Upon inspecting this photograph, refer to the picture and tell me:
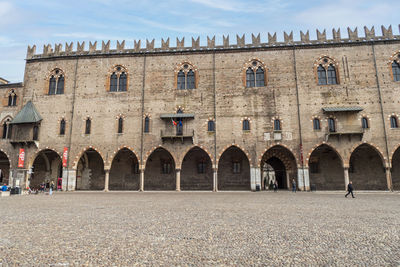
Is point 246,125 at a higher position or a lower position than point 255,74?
lower

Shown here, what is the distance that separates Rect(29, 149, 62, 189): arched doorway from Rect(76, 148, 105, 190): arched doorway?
3.30m

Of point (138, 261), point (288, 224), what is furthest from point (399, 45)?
point (138, 261)

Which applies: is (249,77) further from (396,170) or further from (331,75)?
(396,170)

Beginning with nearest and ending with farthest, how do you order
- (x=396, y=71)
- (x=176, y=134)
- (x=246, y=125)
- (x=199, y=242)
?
(x=199, y=242) → (x=396, y=71) → (x=246, y=125) → (x=176, y=134)

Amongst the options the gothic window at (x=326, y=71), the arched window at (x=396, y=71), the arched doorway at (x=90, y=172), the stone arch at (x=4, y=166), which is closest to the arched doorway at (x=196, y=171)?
the arched doorway at (x=90, y=172)

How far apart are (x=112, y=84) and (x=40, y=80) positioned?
8552 millimetres

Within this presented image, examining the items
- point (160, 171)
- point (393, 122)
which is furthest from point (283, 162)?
point (160, 171)

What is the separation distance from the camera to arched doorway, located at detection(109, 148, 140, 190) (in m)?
29.3

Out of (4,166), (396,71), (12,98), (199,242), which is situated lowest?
(199,242)

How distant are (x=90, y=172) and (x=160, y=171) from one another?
26.9ft

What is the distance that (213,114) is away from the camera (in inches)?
1061

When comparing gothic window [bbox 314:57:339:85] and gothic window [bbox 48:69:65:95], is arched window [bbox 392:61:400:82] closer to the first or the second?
gothic window [bbox 314:57:339:85]

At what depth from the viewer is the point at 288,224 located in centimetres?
730

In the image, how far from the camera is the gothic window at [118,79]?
95.0ft
